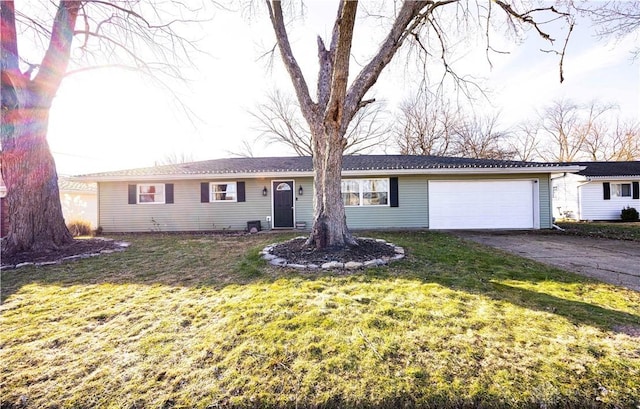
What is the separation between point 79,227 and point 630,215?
25268 millimetres

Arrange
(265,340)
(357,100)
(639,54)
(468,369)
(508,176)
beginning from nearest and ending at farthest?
(468,369) < (265,340) < (357,100) < (639,54) < (508,176)

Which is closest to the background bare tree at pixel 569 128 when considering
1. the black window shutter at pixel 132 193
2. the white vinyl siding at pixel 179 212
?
the white vinyl siding at pixel 179 212

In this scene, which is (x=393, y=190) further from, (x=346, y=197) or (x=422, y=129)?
(x=422, y=129)

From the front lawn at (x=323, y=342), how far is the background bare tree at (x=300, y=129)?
57.8 feet

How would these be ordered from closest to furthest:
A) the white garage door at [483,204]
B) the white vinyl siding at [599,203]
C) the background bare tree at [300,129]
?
1. the white garage door at [483,204]
2. the white vinyl siding at [599,203]
3. the background bare tree at [300,129]

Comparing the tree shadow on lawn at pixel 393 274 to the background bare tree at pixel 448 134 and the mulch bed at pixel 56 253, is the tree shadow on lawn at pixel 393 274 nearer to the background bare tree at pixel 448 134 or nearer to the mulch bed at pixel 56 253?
the mulch bed at pixel 56 253

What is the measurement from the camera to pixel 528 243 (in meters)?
7.29

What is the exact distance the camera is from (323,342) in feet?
7.65

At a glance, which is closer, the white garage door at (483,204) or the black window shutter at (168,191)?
the white garage door at (483,204)

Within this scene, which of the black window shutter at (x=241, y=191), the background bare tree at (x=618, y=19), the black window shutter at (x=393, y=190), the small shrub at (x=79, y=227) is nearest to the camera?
the background bare tree at (x=618, y=19)

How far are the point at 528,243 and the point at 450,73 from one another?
512cm

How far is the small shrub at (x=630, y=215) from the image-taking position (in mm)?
13727

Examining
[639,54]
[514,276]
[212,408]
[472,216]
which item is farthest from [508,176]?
[212,408]

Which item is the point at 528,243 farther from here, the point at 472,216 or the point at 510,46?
the point at 510,46
